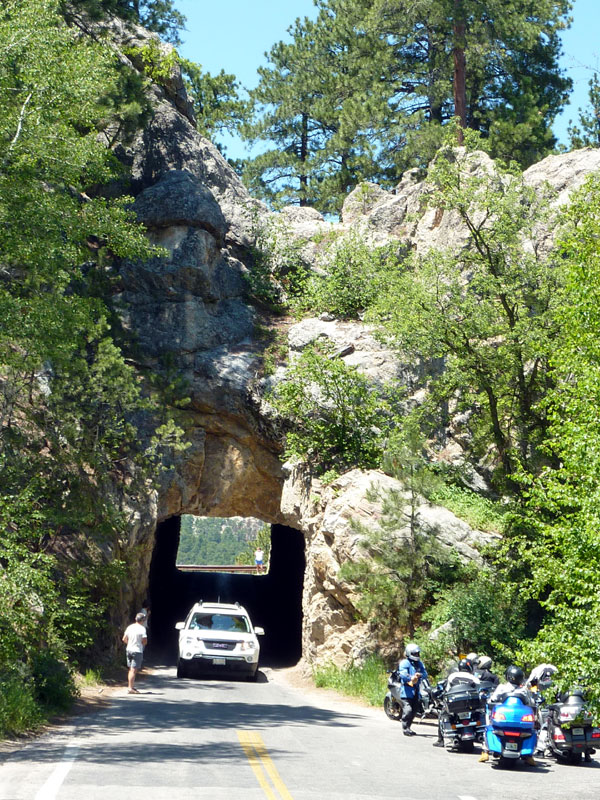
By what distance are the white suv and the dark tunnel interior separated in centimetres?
509

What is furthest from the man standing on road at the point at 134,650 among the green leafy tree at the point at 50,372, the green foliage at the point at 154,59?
the green foliage at the point at 154,59

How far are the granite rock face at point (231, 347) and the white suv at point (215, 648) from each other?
2.13 metres

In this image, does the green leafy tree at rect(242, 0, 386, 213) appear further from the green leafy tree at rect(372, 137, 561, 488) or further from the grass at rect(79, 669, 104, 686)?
the grass at rect(79, 669, 104, 686)

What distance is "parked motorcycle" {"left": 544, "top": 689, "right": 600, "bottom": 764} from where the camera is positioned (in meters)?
12.6

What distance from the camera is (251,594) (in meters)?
42.0

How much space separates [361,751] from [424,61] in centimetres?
3401

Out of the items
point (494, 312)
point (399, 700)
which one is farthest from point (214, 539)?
point (399, 700)

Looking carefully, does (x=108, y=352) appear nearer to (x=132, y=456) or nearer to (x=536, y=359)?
(x=132, y=456)

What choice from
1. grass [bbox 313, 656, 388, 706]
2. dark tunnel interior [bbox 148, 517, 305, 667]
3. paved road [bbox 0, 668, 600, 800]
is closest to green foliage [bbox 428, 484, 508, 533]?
grass [bbox 313, 656, 388, 706]

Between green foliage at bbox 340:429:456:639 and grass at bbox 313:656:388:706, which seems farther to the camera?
green foliage at bbox 340:429:456:639

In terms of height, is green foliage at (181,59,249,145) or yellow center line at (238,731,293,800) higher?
green foliage at (181,59,249,145)

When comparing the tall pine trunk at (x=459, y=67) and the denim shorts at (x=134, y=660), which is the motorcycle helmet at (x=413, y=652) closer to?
the denim shorts at (x=134, y=660)

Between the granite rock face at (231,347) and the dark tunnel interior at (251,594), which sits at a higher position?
the granite rock face at (231,347)

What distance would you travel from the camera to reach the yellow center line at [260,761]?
29.0ft
